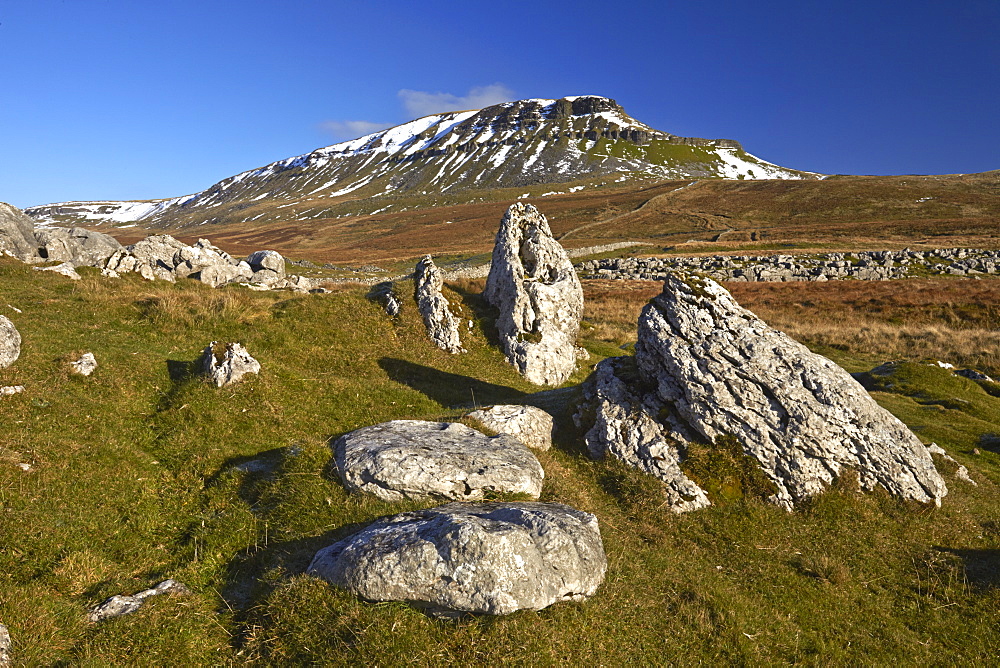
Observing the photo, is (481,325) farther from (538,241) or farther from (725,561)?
(725,561)

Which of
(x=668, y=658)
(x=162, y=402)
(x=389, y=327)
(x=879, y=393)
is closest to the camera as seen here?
(x=668, y=658)

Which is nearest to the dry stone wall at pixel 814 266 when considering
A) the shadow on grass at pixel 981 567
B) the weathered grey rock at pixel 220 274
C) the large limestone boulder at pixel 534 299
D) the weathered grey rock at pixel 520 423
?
the large limestone boulder at pixel 534 299

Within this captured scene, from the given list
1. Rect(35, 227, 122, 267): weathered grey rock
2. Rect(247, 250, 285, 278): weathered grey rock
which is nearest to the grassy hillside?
Rect(35, 227, 122, 267): weathered grey rock

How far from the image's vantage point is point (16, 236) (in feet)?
113

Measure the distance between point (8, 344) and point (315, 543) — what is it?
1344cm

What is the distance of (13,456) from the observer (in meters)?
11.4

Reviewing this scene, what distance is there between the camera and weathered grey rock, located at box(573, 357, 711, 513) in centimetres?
1405

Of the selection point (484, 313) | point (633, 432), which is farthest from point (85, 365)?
point (484, 313)

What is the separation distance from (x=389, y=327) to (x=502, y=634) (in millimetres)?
21187

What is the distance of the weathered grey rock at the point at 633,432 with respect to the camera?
1405cm

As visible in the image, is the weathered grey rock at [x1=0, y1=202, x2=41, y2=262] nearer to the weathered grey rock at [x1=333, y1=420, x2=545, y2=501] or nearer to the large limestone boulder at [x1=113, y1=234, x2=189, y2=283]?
the large limestone boulder at [x1=113, y1=234, x2=189, y2=283]

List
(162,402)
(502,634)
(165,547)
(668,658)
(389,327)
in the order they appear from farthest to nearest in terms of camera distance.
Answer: (389,327) < (162,402) < (165,547) < (668,658) < (502,634)

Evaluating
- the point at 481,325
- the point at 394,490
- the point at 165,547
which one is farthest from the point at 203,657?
the point at 481,325

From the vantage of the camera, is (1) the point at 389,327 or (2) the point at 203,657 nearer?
(2) the point at 203,657
